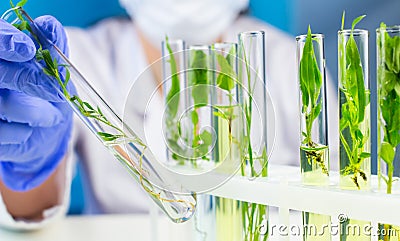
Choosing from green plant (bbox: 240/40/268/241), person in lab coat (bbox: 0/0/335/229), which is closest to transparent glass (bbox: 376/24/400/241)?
green plant (bbox: 240/40/268/241)

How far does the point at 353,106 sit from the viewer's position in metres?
0.75

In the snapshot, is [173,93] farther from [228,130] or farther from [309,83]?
[309,83]

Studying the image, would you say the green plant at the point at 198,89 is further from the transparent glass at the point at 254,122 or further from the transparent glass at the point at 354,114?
the transparent glass at the point at 354,114

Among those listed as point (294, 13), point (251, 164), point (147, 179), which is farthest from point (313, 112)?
point (294, 13)

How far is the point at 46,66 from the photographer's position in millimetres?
773

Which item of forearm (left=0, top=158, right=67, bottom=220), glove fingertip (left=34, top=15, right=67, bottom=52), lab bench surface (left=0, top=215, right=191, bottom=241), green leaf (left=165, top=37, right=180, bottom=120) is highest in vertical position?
glove fingertip (left=34, top=15, right=67, bottom=52)

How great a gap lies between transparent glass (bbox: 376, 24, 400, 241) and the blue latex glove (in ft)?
1.34

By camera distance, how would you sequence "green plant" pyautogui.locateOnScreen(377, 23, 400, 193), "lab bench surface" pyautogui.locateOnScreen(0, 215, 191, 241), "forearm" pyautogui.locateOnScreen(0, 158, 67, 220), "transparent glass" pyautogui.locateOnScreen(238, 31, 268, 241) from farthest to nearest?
"lab bench surface" pyautogui.locateOnScreen(0, 215, 191, 241)
"forearm" pyautogui.locateOnScreen(0, 158, 67, 220)
"transparent glass" pyautogui.locateOnScreen(238, 31, 268, 241)
"green plant" pyautogui.locateOnScreen(377, 23, 400, 193)

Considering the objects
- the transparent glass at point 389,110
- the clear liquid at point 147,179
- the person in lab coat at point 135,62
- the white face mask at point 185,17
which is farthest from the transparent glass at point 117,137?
the white face mask at point 185,17

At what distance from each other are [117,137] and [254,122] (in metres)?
0.22

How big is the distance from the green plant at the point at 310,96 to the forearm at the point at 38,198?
73cm

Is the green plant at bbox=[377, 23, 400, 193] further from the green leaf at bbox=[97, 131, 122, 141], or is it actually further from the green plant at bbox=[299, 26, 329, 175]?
the green leaf at bbox=[97, 131, 122, 141]

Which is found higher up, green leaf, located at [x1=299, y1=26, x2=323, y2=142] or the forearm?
green leaf, located at [x1=299, y1=26, x2=323, y2=142]

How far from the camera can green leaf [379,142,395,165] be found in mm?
727
